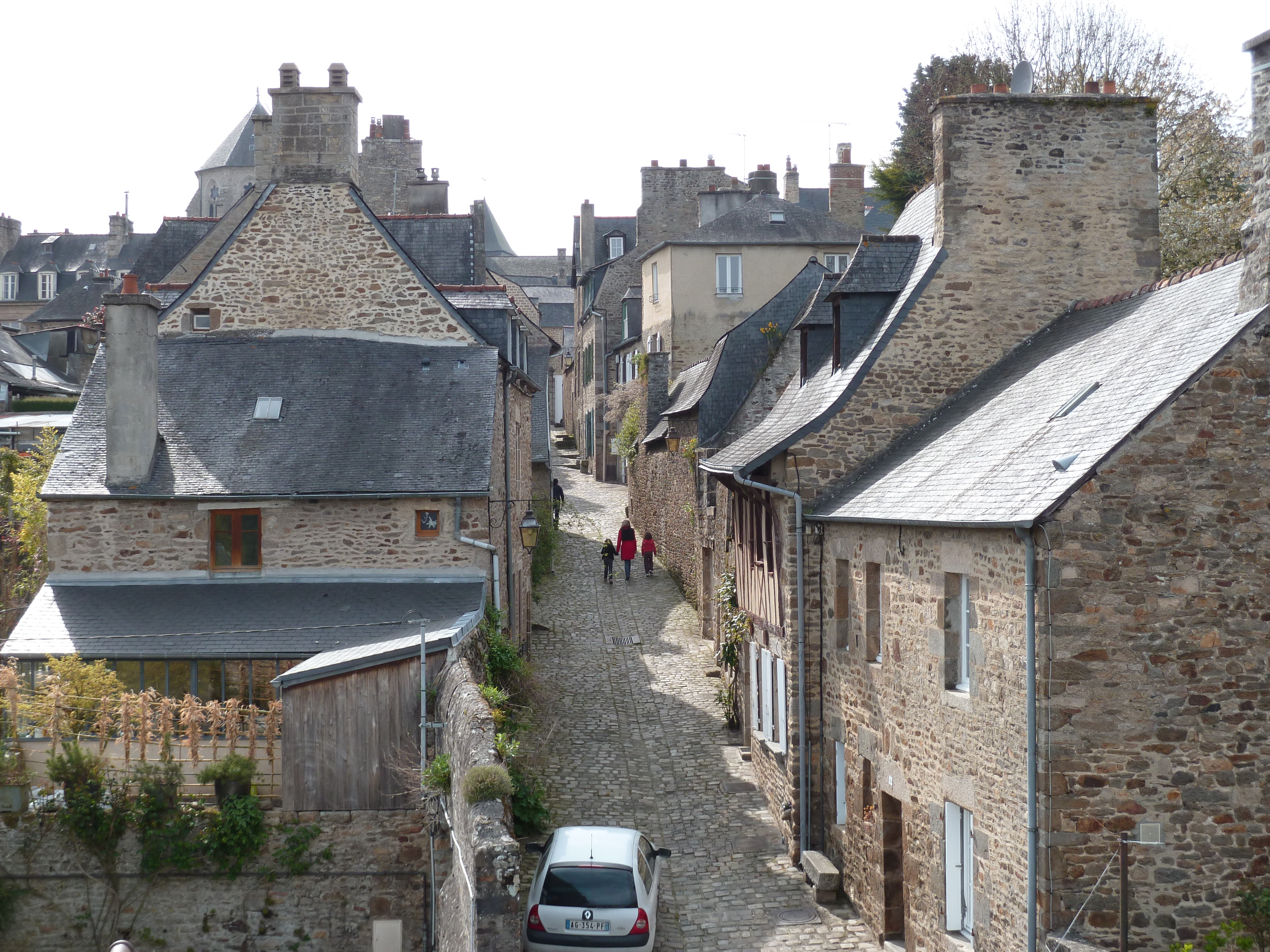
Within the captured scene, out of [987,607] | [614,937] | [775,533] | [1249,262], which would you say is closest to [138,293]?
[775,533]

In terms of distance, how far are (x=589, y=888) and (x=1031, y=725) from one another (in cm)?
454

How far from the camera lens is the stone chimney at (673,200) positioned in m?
42.1

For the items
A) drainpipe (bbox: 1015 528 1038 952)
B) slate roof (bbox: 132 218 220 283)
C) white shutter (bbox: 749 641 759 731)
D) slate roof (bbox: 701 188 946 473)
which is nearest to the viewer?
drainpipe (bbox: 1015 528 1038 952)

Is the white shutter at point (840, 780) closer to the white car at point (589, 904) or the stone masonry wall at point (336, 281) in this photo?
the white car at point (589, 904)

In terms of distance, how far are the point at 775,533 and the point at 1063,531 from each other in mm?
6567

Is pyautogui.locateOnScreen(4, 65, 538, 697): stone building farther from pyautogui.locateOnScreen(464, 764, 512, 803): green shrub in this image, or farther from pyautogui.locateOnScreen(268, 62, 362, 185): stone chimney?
pyautogui.locateOnScreen(464, 764, 512, 803): green shrub

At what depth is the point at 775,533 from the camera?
596 inches

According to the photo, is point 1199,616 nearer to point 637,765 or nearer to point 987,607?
point 987,607

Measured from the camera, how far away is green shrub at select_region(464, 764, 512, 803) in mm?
9875

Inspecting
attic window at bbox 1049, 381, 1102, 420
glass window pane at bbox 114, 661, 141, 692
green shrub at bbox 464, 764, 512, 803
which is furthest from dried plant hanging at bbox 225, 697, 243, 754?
attic window at bbox 1049, 381, 1102, 420

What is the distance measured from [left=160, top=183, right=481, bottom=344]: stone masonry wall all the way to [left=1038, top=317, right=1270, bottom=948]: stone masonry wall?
470 inches

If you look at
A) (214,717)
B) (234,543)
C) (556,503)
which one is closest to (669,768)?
(214,717)

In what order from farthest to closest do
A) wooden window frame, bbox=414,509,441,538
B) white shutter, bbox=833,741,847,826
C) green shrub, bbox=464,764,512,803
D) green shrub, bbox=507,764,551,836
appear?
wooden window frame, bbox=414,509,441,538 < green shrub, bbox=507,764,551,836 < white shutter, bbox=833,741,847,826 < green shrub, bbox=464,764,512,803

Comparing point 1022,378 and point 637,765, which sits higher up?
point 1022,378
